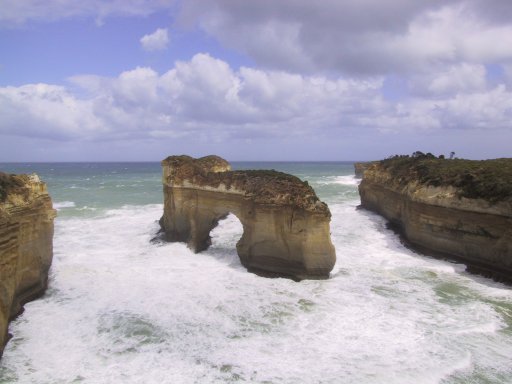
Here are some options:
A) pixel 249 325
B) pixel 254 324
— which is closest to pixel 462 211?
pixel 254 324

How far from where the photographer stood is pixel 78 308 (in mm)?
11664

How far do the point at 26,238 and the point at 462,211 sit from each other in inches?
623

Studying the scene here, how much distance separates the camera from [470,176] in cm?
1675

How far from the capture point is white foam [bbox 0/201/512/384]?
8.48 m

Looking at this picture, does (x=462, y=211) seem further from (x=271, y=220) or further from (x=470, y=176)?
(x=271, y=220)

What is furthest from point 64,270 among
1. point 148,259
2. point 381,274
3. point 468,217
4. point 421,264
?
point 468,217

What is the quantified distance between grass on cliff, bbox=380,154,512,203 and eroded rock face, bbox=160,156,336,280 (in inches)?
255

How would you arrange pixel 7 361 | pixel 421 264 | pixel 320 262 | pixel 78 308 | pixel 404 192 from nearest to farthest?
pixel 7 361 < pixel 78 308 < pixel 320 262 < pixel 421 264 < pixel 404 192

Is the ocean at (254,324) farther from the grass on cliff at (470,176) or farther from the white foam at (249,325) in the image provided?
the grass on cliff at (470,176)

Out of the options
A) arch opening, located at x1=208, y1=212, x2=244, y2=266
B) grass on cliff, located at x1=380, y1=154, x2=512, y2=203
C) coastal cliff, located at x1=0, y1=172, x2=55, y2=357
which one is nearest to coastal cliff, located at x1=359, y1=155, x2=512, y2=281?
grass on cliff, located at x1=380, y1=154, x2=512, y2=203

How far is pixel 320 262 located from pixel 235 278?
308 cm

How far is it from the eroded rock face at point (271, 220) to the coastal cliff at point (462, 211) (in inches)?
229

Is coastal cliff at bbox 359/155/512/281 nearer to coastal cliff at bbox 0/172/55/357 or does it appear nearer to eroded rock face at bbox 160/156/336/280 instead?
eroded rock face at bbox 160/156/336/280

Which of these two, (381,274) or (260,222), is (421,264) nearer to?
(381,274)
